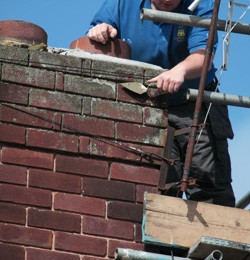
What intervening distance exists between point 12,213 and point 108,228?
0.58 metres

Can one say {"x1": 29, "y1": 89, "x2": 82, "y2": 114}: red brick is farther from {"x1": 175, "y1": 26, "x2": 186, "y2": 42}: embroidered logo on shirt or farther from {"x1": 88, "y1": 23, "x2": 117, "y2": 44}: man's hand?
{"x1": 175, "y1": 26, "x2": 186, "y2": 42}: embroidered logo on shirt

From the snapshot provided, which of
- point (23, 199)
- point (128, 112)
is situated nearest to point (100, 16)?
point (128, 112)

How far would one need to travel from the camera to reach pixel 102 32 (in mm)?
6867

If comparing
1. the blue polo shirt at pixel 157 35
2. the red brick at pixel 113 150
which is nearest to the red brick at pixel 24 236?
the red brick at pixel 113 150

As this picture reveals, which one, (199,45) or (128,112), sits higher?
(199,45)

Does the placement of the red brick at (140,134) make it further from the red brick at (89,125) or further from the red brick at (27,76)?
the red brick at (27,76)

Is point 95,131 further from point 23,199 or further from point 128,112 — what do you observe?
point 23,199

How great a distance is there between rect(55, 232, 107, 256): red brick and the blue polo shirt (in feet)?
5.28

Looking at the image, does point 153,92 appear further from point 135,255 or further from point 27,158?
point 135,255

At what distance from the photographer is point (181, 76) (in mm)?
6430

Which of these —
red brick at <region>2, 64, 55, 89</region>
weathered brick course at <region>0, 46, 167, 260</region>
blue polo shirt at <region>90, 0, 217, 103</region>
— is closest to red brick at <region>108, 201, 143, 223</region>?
weathered brick course at <region>0, 46, 167, 260</region>

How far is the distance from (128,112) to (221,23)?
2.82 feet

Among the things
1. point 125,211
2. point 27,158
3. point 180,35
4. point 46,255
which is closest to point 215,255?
point 125,211

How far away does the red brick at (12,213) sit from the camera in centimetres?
584
